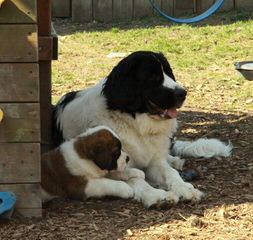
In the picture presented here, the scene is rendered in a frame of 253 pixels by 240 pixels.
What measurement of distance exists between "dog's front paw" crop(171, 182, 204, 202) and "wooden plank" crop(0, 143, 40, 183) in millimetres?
1227

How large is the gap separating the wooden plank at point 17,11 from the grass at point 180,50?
4.47m

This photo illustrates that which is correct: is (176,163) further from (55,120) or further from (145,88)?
(55,120)

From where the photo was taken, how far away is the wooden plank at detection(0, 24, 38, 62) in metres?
4.46

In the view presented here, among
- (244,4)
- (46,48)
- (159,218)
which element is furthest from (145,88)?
(244,4)

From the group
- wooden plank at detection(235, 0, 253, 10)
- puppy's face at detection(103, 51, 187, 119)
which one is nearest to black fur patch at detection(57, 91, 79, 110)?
puppy's face at detection(103, 51, 187, 119)

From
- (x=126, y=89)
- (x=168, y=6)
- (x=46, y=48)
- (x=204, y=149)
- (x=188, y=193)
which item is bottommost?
(x=204, y=149)

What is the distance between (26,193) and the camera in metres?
4.79

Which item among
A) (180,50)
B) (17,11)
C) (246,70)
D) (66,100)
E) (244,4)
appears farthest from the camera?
(244,4)

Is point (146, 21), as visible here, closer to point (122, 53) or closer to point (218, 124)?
point (122, 53)

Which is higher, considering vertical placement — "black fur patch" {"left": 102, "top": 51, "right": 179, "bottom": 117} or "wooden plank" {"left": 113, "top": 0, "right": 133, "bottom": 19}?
"black fur patch" {"left": 102, "top": 51, "right": 179, "bottom": 117}

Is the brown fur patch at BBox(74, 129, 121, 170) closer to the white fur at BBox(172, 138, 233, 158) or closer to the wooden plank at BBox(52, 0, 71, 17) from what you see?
the white fur at BBox(172, 138, 233, 158)

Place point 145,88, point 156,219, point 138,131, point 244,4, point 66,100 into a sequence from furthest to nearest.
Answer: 1. point 244,4
2. point 66,100
3. point 138,131
4. point 145,88
5. point 156,219

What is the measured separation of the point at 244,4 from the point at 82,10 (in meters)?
3.74

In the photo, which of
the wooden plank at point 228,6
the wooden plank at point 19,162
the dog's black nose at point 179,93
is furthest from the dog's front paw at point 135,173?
the wooden plank at point 228,6
